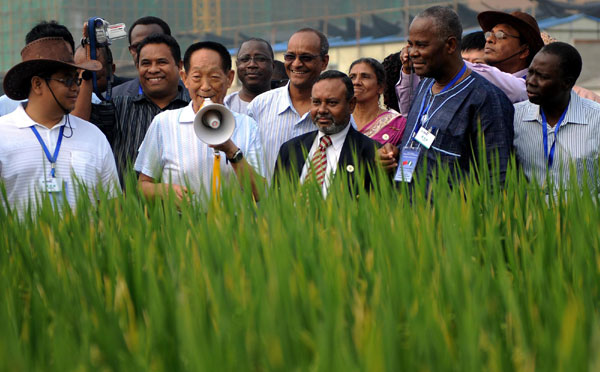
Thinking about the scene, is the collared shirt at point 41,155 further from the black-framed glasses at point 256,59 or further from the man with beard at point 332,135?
the black-framed glasses at point 256,59

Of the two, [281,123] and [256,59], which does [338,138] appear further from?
[256,59]

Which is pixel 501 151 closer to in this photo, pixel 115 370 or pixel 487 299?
pixel 487 299

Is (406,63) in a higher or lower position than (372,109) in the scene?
higher

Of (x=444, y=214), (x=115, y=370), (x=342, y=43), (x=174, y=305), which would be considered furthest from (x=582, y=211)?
(x=342, y=43)

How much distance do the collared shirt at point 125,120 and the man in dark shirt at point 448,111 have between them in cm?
134

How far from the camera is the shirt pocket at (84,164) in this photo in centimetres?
350

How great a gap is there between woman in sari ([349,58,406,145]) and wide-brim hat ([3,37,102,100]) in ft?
4.89

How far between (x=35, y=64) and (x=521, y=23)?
245cm

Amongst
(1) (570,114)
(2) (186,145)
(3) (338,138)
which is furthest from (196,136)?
(1) (570,114)

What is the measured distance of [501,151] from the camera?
3473 millimetres

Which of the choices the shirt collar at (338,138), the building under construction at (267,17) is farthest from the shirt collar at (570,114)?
the building under construction at (267,17)

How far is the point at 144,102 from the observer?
4.38 m

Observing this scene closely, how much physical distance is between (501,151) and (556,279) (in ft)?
6.29

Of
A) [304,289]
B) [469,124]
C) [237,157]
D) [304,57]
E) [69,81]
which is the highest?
[304,57]
